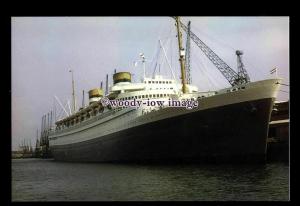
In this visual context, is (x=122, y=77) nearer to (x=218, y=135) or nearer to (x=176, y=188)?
(x=218, y=135)

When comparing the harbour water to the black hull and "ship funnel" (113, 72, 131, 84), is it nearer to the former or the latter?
the black hull

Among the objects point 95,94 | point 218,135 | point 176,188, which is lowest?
point 176,188

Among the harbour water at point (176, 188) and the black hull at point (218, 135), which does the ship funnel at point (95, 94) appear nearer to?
the black hull at point (218, 135)

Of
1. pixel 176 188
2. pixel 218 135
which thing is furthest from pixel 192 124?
pixel 176 188

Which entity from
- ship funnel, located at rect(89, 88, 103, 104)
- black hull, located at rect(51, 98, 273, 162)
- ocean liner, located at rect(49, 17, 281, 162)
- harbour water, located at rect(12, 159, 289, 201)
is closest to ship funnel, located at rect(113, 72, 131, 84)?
ocean liner, located at rect(49, 17, 281, 162)

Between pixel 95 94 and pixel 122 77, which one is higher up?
pixel 122 77

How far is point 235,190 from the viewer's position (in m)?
16.9

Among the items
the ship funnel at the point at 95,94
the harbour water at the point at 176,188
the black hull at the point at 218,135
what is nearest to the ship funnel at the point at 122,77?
the black hull at the point at 218,135

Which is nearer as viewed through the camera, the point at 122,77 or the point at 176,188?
the point at 176,188
